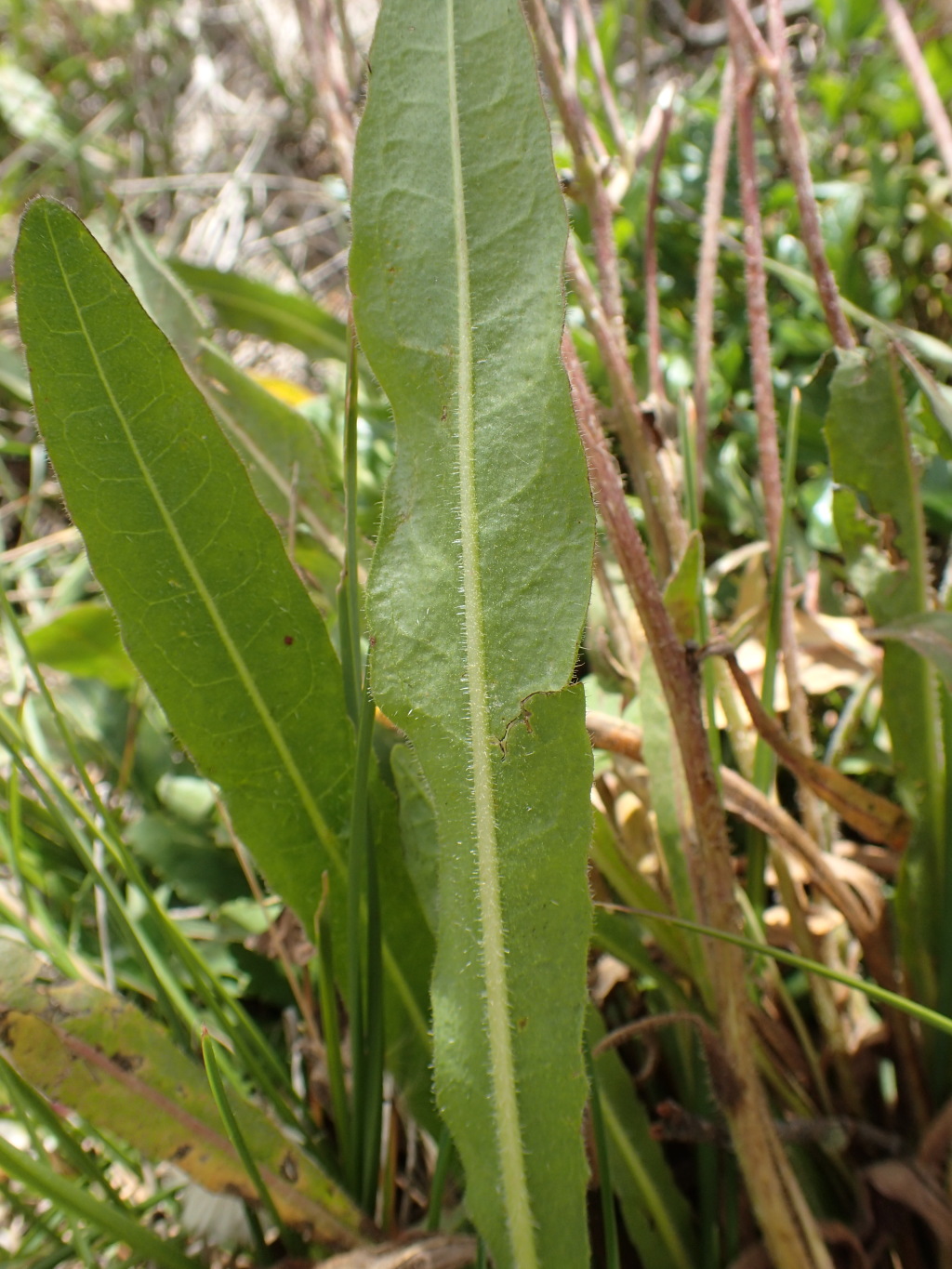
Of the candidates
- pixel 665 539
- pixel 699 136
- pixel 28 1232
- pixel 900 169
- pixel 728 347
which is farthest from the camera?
pixel 699 136

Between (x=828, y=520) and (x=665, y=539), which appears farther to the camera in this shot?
(x=828, y=520)

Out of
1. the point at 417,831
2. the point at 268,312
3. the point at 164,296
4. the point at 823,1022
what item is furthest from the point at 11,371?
the point at 823,1022

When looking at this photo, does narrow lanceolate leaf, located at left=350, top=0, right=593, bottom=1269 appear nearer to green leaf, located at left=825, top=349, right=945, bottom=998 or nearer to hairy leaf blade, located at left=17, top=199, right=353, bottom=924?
hairy leaf blade, located at left=17, top=199, right=353, bottom=924

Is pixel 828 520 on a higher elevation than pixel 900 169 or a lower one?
lower

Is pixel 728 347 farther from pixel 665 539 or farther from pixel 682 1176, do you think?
pixel 682 1176

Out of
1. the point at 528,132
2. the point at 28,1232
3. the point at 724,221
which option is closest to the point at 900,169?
the point at 724,221

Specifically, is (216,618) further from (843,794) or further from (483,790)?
(843,794)
